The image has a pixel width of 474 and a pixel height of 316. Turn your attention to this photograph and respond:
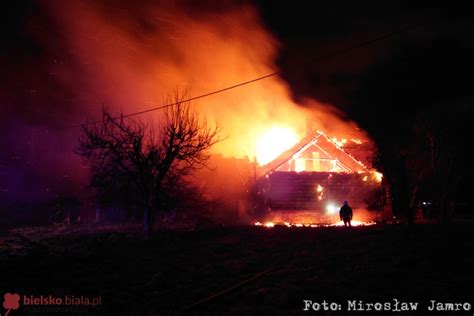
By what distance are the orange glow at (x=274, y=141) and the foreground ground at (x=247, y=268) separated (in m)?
16.2

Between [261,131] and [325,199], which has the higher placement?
[261,131]

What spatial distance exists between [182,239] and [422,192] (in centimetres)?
1743

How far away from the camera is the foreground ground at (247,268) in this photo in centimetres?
703

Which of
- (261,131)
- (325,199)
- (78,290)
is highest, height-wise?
(261,131)

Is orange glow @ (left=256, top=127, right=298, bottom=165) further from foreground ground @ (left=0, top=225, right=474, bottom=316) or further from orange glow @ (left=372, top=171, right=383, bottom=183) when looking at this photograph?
foreground ground @ (left=0, top=225, right=474, bottom=316)

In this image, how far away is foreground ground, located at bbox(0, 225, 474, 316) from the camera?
7.03 m

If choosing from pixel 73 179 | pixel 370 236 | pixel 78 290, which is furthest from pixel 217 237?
pixel 73 179

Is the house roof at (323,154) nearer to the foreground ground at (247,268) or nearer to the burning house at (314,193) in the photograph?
the burning house at (314,193)

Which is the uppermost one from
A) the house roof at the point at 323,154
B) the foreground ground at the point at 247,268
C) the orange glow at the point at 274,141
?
the orange glow at the point at 274,141

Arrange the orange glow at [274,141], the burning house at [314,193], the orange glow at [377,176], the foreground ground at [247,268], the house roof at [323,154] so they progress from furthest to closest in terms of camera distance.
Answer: the orange glow at [274,141] → the house roof at [323,154] → the orange glow at [377,176] → the burning house at [314,193] → the foreground ground at [247,268]

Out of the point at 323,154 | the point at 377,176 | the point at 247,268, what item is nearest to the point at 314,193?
the point at 377,176

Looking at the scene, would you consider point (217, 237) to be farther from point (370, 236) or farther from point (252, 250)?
point (370, 236)

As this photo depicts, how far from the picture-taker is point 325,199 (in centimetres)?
2269

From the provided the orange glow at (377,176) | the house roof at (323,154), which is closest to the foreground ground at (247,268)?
the orange glow at (377,176)
